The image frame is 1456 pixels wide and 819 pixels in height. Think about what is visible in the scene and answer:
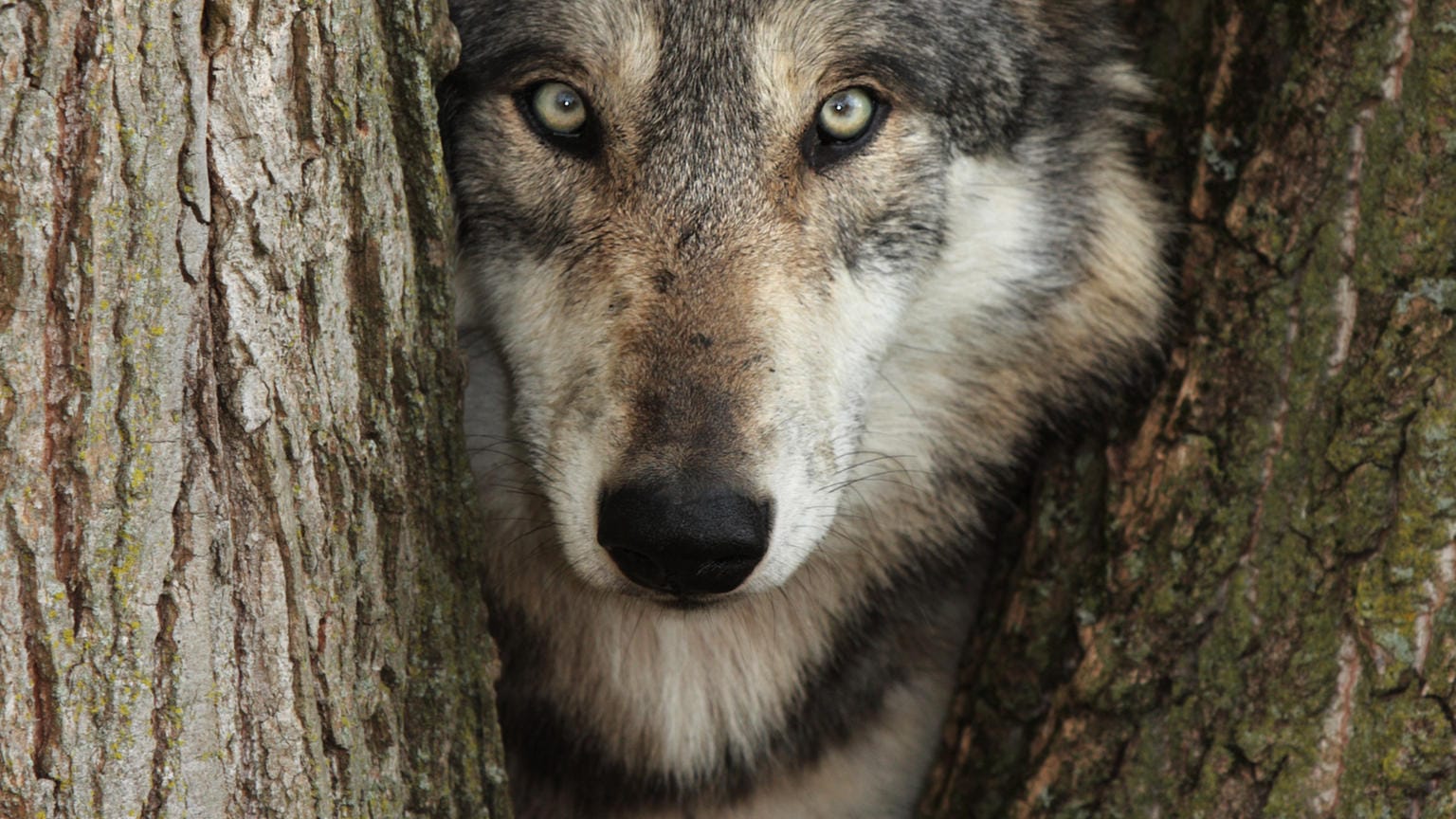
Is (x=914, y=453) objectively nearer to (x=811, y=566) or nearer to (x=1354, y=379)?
(x=811, y=566)

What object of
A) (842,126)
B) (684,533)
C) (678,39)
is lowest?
(684,533)

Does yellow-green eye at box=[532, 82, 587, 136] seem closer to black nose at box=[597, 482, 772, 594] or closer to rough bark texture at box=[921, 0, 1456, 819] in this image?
black nose at box=[597, 482, 772, 594]

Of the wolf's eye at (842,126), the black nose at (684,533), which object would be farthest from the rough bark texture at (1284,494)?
the black nose at (684,533)

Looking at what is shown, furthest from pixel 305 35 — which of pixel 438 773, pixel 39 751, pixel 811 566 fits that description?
pixel 811 566

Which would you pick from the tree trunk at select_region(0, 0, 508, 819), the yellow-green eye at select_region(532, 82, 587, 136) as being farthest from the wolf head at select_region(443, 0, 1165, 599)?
the tree trunk at select_region(0, 0, 508, 819)

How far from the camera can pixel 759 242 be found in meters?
2.25

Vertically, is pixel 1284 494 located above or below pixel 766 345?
below

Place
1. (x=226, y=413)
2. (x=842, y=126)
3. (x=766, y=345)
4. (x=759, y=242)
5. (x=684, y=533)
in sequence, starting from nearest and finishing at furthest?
(x=226, y=413) → (x=684, y=533) → (x=766, y=345) → (x=759, y=242) → (x=842, y=126)

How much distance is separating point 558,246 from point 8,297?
37.4 inches

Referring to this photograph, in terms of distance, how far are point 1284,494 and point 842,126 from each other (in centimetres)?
98

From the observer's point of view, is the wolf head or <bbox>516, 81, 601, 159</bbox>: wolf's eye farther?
<bbox>516, 81, 601, 159</bbox>: wolf's eye

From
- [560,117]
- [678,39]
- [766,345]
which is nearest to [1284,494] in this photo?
[766,345]

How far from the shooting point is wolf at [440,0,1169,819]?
211cm

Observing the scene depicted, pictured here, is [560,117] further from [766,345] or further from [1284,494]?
[1284,494]
